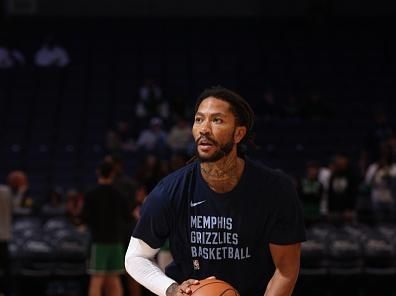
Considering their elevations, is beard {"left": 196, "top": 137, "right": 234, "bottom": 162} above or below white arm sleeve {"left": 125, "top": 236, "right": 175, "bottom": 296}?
above

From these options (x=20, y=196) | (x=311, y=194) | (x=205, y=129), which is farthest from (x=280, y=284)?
(x=20, y=196)

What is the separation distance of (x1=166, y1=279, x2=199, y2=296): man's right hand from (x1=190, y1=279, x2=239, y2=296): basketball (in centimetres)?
2

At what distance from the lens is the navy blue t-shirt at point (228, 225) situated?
13.7 ft

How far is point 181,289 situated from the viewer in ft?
13.3

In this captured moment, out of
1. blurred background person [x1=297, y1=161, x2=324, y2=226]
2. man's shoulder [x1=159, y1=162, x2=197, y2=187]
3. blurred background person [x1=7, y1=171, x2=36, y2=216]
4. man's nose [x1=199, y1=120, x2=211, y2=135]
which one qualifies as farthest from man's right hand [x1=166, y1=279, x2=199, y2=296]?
blurred background person [x1=7, y1=171, x2=36, y2=216]

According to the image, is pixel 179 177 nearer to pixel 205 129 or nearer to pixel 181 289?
pixel 205 129

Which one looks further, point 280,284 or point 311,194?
point 311,194

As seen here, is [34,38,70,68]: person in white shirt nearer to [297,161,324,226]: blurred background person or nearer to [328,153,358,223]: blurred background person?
[297,161,324,226]: blurred background person

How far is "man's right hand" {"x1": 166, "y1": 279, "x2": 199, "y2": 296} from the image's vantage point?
402cm

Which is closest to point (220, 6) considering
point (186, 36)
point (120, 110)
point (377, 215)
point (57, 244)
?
point (186, 36)

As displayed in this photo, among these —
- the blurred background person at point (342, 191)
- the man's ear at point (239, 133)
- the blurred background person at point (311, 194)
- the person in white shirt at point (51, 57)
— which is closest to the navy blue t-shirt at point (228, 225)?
the man's ear at point (239, 133)

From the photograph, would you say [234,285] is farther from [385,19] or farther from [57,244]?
[385,19]

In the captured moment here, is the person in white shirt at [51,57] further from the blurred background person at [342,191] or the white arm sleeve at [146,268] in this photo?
the white arm sleeve at [146,268]

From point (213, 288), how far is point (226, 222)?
0.33m
